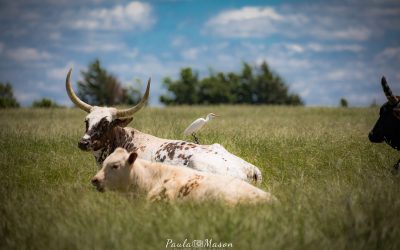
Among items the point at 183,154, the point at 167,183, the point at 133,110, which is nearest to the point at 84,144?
the point at 133,110

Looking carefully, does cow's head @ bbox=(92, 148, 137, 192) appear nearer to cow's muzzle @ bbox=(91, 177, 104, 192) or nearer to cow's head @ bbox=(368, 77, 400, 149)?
cow's muzzle @ bbox=(91, 177, 104, 192)

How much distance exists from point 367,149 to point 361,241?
21.6 feet

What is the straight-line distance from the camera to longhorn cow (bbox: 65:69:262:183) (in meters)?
8.13

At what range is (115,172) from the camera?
6.92 metres

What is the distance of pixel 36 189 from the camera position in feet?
27.2

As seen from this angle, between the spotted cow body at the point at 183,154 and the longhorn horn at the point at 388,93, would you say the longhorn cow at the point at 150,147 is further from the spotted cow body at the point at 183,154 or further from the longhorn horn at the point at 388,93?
the longhorn horn at the point at 388,93

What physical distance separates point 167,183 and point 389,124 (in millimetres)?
4468

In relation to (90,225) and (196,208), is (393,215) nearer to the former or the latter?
(196,208)

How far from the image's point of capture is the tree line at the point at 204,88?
76812 millimetres

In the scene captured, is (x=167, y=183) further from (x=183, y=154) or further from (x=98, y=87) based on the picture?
(x=98, y=87)

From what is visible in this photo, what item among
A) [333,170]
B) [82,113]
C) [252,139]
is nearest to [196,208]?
[333,170]

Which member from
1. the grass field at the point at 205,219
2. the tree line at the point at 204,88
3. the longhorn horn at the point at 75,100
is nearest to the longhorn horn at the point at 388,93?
the grass field at the point at 205,219

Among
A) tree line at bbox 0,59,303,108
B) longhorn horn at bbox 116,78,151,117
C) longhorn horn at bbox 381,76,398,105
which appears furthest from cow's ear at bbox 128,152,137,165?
tree line at bbox 0,59,303,108

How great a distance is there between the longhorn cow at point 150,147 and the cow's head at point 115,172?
1552 mm
